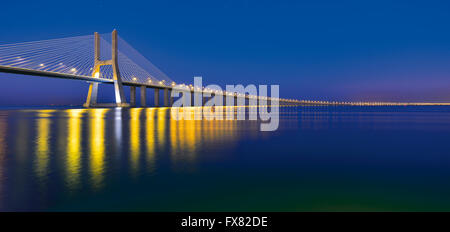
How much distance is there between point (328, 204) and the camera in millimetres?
4398

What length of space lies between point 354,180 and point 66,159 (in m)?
6.82

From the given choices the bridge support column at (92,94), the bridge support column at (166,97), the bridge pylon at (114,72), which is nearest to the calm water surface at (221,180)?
the bridge pylon at (114,72)

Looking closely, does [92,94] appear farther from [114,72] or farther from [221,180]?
[221,180]

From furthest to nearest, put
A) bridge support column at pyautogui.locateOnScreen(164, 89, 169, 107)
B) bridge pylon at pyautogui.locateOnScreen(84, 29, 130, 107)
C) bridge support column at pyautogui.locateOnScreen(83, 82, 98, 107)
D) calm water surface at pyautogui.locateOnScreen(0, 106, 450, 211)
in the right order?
bridge support column at pyautogui.locateOnScreen(164, 89, 169, 107)
bridge support column at pyautogui.locateOnScreen(83, 82, 98, 107)
bridge pylon at pyautogui.locateOnScreen(84, 29, 130, 107)
calm water surface at pyautogui.locateOnScreen(0, 106, 450, 211)

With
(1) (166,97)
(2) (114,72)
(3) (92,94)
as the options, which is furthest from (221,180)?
(1) (166,97)

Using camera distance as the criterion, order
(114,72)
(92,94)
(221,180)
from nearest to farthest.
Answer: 1. (221,180)
2. (114,72)
3. (92,94)

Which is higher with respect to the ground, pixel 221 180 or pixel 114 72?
pixel 114 72

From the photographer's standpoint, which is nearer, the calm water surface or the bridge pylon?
the calm water surface

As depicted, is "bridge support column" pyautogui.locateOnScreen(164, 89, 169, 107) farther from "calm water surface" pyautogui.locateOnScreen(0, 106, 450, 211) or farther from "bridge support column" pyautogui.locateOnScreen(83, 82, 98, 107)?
"calm water surface" pyautogui.locateOnScreen(0, 106, 450, 211)

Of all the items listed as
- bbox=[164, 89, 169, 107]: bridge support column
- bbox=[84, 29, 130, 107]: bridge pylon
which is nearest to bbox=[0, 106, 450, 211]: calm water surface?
bbox=[84, 29, 130, 107]: bridge pylon

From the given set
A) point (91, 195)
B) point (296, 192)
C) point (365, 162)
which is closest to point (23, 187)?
point (91, 195)

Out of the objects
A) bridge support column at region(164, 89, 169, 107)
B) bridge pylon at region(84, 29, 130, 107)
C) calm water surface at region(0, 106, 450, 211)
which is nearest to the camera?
calm water surface at region(0, 106, 450, 211)

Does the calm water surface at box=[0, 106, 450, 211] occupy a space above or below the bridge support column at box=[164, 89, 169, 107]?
below

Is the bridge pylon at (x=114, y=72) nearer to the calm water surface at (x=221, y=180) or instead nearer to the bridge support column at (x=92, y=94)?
the bridge support column at (x=92, y=94)
